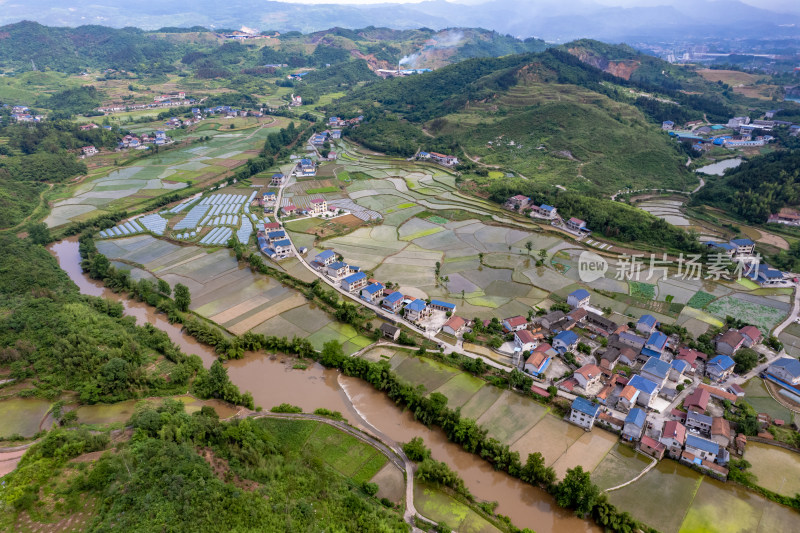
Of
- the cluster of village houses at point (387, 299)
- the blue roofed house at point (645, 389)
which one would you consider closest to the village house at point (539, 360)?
the blue roofed house at point (645, 389)

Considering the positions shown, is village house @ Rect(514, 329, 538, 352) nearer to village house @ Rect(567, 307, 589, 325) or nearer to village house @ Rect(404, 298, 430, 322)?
village house @ Rect(567, 307, 589, 325)

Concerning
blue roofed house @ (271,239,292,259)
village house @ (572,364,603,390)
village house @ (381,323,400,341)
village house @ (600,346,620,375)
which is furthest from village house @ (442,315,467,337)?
blue roofed house @ (271,239,292,259)

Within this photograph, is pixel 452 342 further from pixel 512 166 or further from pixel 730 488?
pixel 512 166

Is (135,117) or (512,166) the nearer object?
(512,166)

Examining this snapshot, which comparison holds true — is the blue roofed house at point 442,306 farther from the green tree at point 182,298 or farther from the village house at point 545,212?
the village house at point 545,212

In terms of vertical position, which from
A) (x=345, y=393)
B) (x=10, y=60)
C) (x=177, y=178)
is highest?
(x=10, y=60)

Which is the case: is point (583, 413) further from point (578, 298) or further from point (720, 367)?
point (578, 298)

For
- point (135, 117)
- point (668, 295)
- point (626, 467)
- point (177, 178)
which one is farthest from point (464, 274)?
point (135, 117)
